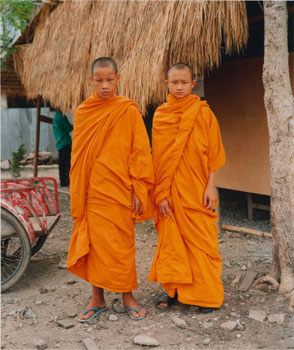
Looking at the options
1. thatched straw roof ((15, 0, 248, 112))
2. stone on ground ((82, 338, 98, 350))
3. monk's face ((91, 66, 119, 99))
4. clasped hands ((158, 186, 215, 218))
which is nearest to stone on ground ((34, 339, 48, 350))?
stone on ground ((82, 338, 98, 350))

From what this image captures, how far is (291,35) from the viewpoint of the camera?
481 cm

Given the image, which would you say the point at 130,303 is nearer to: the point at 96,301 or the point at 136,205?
the point at 96,301

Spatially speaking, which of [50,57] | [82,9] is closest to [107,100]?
[82,9]

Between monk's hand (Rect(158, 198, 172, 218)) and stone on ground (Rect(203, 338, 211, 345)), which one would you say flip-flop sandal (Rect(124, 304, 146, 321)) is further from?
monk's hand (Rect(158, 198, 172, 218))

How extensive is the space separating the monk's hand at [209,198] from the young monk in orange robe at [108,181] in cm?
41

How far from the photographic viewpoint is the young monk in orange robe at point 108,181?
282 centimetres

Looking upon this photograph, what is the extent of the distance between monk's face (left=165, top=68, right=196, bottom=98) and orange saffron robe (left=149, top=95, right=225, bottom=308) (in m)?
0.06

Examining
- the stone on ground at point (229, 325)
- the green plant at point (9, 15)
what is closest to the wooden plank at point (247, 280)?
the stone on ground at point (229, 325)

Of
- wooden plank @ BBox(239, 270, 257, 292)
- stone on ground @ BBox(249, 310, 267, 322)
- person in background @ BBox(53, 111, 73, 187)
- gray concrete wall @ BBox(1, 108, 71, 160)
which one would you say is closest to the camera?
stone on ground @ BBox(249, 310, 267, 322)

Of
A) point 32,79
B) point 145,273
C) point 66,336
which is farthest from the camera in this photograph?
point 32,79

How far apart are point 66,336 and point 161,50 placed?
277cm

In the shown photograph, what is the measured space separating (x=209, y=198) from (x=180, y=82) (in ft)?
2.81

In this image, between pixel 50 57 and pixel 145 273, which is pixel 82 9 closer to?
pixel 50 57

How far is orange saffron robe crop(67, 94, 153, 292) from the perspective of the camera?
2.82 m
